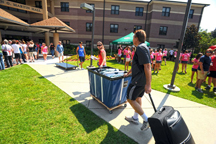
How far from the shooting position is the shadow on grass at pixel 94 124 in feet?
7.88

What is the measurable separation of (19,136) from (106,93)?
2.16 m

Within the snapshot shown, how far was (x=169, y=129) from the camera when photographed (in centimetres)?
165

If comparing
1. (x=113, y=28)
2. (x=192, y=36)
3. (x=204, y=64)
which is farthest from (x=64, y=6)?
(x=204, y=64)

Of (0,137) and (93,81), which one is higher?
(93,81)

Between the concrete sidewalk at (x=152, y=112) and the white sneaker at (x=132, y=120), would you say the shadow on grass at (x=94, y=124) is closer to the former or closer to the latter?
the concrete sidewalk at (x=152, y=112)

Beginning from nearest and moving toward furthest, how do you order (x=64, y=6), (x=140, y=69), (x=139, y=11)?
(x=140, y=69), (x=64, y=6), (x=139, y=11)

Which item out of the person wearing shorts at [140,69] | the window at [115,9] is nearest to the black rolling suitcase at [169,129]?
the person wearing shorts at [140,69]

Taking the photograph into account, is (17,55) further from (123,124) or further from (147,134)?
(147,134)

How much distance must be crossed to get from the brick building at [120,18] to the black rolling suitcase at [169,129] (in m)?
23.1

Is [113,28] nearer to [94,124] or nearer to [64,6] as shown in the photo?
[64,6]

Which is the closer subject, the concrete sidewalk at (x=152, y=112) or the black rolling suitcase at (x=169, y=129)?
the black rolling suitcase at (x=169, y=129)

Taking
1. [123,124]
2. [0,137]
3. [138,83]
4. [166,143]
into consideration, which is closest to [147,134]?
[123,124]

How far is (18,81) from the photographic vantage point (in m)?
5.48

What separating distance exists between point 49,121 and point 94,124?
3.84ft
